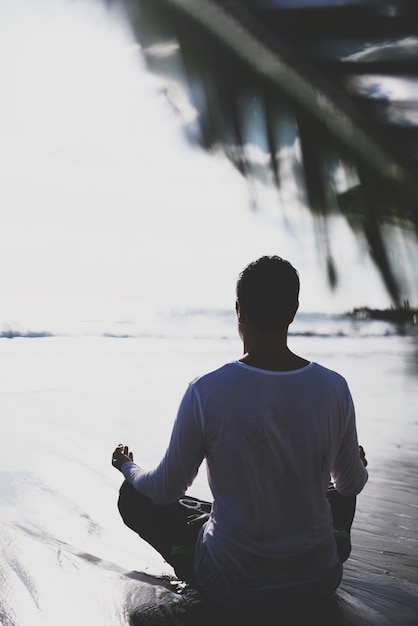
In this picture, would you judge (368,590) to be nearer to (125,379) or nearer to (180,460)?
(180,460)

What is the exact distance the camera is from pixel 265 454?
5.32 feet

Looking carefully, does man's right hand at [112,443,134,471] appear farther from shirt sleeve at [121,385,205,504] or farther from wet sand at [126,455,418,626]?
wet sand at [126,455,418,626]

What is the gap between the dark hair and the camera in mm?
1633

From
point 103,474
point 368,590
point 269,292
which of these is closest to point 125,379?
point 103,474

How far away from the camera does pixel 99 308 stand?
750 inches

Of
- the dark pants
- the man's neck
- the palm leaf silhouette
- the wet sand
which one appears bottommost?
the wet sand

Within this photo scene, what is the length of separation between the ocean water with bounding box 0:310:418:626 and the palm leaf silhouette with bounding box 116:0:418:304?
297mm

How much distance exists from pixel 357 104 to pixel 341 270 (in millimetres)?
312

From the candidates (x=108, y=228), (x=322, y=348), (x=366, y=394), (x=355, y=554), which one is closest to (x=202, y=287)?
(x=108, y=228)

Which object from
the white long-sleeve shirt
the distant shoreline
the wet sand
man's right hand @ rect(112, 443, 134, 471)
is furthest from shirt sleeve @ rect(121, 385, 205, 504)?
the distant shoreline

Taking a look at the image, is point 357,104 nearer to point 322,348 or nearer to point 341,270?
point 341,270

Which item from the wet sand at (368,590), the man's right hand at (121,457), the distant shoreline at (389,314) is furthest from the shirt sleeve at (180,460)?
the distant shoreline at (389,314)

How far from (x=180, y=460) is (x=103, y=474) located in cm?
257

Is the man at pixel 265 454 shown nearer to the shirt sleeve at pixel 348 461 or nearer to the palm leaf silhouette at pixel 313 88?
the shirt sleeve at pixel 348 461
